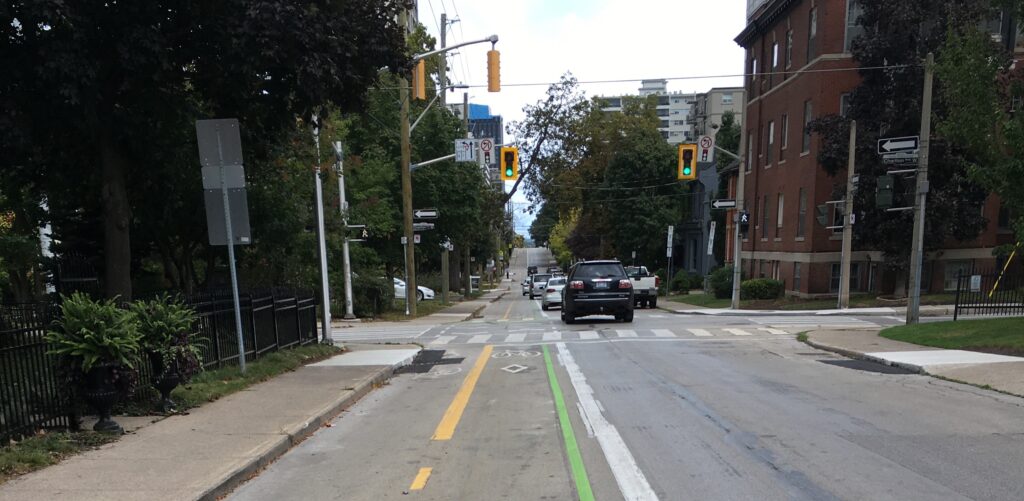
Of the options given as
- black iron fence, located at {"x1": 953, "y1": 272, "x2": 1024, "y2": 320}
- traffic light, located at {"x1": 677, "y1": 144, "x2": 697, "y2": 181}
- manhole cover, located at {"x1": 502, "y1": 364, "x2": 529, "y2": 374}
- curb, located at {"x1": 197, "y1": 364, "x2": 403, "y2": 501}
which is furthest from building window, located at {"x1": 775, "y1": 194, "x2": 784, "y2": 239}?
curb, located at {"x1": 197, "y1": 364, "x2": 403, "y2": 501}

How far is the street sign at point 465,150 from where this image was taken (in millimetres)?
23922

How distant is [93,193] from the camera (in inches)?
404

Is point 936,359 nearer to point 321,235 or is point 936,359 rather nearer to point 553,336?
point 553,336

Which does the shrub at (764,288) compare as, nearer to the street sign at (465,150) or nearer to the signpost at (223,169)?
the street sign at (465,150)

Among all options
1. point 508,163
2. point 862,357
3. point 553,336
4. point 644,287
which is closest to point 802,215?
point 644,287

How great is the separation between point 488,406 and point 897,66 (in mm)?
22812

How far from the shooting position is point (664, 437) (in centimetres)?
643

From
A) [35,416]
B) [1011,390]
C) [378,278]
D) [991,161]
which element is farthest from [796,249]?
[35,416]

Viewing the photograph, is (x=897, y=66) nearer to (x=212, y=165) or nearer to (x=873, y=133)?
(x=873, y=133)

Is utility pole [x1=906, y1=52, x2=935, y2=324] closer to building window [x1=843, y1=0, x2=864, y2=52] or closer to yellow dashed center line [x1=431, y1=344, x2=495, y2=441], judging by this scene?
yellow dashed center line [x1=431, y1=344, x2=495, y2=441]

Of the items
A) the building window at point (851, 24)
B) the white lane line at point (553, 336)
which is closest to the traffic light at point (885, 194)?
the white lane line at point (553, 336)

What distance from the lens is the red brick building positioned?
2695 centimetres

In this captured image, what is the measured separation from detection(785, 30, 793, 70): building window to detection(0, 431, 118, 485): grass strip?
31595 mm

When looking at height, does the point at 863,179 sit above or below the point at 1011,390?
above
